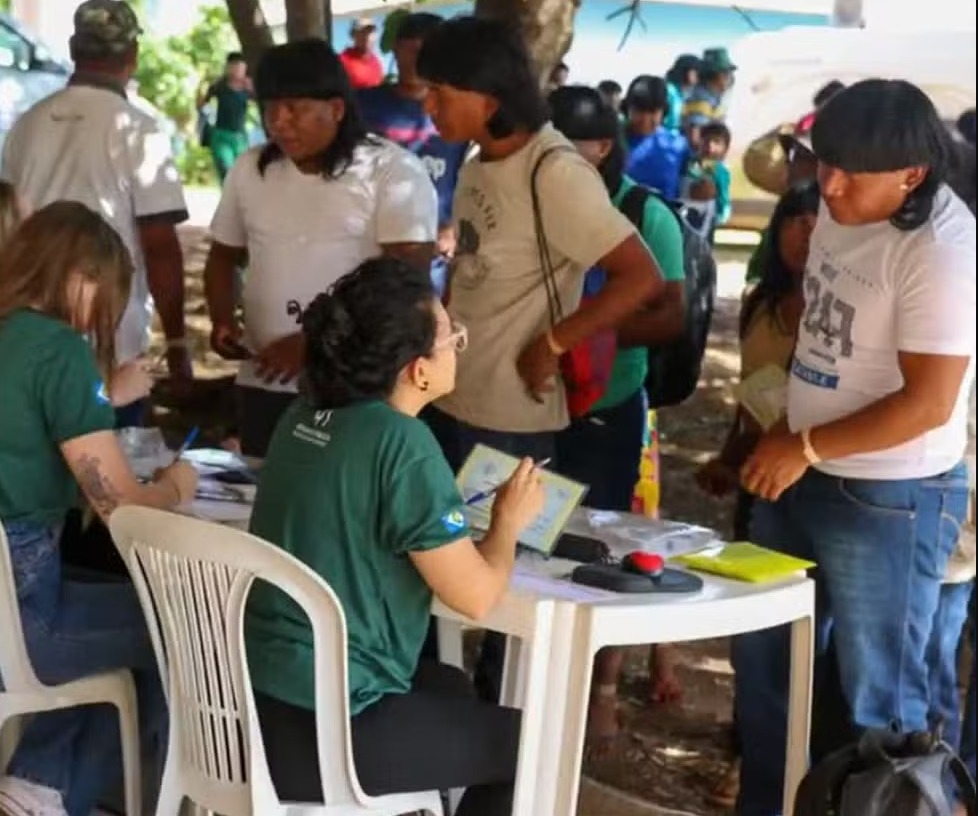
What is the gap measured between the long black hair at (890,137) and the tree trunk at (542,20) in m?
1.87

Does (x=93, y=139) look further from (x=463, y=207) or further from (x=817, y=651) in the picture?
(x=817, y=651)

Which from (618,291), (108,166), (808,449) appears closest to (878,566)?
(808,449)

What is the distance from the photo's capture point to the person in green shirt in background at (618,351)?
342cm

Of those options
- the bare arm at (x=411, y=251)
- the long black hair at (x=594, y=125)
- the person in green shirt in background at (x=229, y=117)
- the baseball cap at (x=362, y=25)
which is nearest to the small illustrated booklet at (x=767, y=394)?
the long black hair at (x=594, y=125)

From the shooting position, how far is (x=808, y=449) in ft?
8.34

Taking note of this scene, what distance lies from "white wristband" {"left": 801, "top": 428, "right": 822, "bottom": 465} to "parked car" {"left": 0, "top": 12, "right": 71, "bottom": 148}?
4.25 metres

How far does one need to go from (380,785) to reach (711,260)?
6.36ft

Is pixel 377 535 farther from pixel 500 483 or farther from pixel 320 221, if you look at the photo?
pixel 320 221

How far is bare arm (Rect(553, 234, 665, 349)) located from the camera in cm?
298

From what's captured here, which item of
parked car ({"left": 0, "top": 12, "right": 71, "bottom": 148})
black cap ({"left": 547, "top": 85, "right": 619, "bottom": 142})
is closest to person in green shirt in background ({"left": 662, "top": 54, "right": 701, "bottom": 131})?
parked car ({"left": 0, "top": 12, "right": 71, "bottom": 148})

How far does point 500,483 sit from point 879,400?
63cm

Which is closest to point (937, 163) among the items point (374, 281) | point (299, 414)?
point (374, 281)

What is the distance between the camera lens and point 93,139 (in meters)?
3.87

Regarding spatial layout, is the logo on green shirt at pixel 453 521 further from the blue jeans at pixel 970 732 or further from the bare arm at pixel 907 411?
the blue jeans at pixel 970 732
